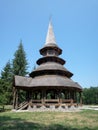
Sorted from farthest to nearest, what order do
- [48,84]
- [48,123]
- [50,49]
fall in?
1. [50,49]
2. [48,84]
3. [48,123]

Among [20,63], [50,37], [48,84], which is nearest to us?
[48,84]

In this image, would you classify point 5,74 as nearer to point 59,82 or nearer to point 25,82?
point 25,82

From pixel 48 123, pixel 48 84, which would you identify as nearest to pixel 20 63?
pixel 48 84

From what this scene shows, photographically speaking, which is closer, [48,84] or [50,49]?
[48,84]

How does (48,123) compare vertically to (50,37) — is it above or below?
below

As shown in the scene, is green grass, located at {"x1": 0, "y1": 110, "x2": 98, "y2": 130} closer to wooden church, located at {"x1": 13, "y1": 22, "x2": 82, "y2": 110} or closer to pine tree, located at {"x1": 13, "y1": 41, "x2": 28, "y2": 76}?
wooden church, located at {"x1": 13, "y1": 22, "x2": 82, "y2": 110}

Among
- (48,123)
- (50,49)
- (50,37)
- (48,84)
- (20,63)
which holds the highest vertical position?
(50,37)

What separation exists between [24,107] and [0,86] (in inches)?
209

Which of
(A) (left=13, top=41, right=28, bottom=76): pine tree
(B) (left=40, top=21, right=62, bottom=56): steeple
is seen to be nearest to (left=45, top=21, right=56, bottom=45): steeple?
(B) (left=40, top=21, right=62, bottom=56): steeple

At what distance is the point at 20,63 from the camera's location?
45531 millimetres

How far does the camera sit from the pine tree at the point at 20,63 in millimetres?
43906

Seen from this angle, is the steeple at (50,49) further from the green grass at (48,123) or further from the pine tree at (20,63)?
the green grass at (48,123)

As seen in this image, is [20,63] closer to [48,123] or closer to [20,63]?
[20,63]

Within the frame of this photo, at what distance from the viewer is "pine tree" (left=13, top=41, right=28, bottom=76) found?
1729 inches
